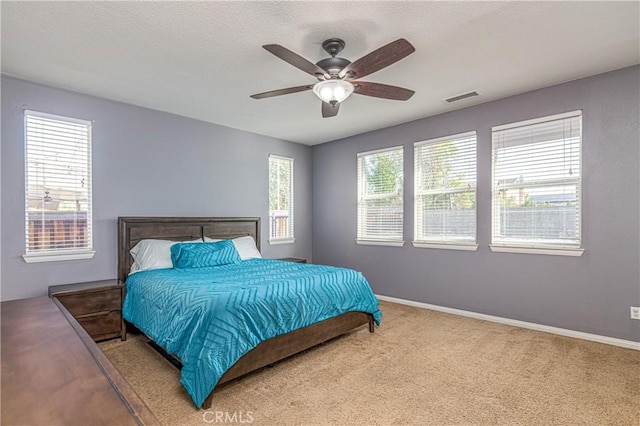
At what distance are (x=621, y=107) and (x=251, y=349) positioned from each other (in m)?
3.92

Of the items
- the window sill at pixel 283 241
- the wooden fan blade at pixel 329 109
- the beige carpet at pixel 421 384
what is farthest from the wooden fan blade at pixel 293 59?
the window sill at pixel 283 241

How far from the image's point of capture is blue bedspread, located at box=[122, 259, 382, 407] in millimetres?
2201

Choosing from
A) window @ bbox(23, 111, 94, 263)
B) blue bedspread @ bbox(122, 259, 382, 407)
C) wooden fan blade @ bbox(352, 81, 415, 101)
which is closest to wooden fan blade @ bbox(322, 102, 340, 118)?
wooden fan blade @ bbox(352, 81, 415, 101)

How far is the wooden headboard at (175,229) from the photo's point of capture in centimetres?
375

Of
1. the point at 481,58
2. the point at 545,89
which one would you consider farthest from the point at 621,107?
the point at 481,58

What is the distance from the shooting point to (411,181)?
15.4 feet

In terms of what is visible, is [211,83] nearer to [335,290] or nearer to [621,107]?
[335,290]

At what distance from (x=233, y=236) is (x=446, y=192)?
118 inches

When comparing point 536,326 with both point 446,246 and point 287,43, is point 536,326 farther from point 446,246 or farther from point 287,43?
point 287,43

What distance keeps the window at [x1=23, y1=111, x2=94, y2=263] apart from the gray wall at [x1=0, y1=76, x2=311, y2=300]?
0.22 ft

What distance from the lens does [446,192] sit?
433 centimetres

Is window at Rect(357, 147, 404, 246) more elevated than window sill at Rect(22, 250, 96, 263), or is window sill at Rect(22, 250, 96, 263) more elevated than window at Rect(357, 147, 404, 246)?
window at Rect(357, 147, 404, 246)

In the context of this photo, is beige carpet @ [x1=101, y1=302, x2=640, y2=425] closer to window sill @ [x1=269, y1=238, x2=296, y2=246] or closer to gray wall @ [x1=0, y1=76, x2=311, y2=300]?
gray wall @ [x1=0, y1=76, x2=311, y2=300]

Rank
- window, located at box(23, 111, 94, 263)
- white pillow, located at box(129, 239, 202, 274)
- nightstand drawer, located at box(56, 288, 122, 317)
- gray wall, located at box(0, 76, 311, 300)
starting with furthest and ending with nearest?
white pillow, located at box(129, 239, 202, 274), window, located at box(23, 111, 94, 263), gray wall, located at box(0, 76, 311, 300), nightstand drawer, located at box(56, 288, 122, 317)
